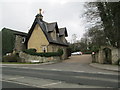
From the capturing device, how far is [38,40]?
1438 inches

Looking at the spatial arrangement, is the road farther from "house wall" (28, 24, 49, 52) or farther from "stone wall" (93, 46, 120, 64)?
"house wall" (28, 24, 49, 52)

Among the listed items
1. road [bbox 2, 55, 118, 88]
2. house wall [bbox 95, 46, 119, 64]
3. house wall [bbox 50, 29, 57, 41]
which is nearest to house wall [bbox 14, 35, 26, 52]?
house wall [bbox 50, 29, 57, 41]

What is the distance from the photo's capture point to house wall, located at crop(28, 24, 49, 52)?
1403 inches

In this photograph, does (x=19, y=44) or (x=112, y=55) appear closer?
(x=112, y=55)

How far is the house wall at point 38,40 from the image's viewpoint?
35.6m

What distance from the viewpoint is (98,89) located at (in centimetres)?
821

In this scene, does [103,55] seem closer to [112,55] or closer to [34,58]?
[112,55]

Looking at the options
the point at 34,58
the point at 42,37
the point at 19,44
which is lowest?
the point at 34,58

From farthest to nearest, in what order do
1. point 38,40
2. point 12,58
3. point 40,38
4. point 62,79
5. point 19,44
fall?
point 19,44
point 38,40
point 40,38
point 12,58
point 62,79

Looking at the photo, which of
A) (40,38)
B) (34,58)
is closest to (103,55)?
(34,58)

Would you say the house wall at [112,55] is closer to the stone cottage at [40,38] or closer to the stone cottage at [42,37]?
the stone cottage at [42,37]

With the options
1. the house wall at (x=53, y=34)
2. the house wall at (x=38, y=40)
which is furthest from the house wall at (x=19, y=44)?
the house wall at (x=53, y=34)

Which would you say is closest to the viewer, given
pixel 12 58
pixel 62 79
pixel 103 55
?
pixel 62 79

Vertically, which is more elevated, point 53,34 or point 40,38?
point 53,34
